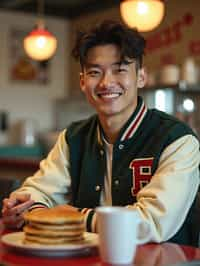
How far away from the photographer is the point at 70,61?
8.92 m

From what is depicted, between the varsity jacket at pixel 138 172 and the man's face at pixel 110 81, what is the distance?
73 mm

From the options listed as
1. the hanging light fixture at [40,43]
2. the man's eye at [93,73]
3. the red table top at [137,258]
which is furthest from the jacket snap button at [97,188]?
the hanging light fixture at [40,43]

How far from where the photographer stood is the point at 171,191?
1.76 meters

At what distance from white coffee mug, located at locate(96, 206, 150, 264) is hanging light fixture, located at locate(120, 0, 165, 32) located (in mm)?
3592

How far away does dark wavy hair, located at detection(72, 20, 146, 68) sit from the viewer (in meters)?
2.01

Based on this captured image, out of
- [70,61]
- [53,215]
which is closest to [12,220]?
[53,215]

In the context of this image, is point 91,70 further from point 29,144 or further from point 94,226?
point 29,144

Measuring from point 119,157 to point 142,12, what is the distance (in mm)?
2938

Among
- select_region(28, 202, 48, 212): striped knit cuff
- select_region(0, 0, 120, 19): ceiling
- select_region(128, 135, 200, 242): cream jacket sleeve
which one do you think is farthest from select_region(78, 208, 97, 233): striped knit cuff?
select_region(0, 0, 120, 19): ceiling

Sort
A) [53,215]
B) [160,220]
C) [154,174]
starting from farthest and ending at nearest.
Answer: [154,174] < [160,220] < [53,215]

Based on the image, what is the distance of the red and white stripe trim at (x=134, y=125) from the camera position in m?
2.08

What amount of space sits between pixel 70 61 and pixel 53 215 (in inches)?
296

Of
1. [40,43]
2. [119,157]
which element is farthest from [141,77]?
[40,43]

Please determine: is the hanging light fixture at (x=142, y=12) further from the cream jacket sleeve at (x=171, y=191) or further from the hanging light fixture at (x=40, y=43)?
the cream jacket sleeve at (x=171, y=191)
